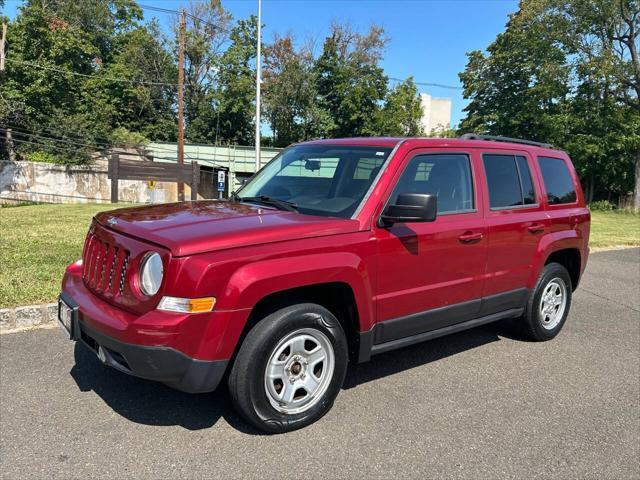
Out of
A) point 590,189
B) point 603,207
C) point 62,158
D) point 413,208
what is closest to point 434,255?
point 413,208

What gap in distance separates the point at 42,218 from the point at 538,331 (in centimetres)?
1193

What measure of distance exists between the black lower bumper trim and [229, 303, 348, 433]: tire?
18 centimetres

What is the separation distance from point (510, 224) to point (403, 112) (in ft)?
134

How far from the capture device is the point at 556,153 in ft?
17.4

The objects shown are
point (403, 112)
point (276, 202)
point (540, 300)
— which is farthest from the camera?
point (403, 112)

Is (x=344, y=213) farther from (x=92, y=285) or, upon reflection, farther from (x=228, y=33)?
(x=228, y=33)

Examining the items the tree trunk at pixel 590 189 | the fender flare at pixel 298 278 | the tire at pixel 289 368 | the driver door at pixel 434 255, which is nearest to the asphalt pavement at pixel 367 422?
the tire at pixel 289 368

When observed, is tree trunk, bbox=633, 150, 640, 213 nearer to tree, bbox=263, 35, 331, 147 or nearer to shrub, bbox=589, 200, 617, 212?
shrub, bbox=589, 200, 617, 212

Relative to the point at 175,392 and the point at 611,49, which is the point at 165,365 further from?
the point at 611,49

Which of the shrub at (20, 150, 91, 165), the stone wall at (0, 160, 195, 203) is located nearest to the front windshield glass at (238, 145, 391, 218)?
the stone wall at (0, 160, 195, 203)

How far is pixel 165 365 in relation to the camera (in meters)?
2.75

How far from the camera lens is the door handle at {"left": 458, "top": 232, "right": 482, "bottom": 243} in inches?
154

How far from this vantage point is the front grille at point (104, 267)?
3.03 m

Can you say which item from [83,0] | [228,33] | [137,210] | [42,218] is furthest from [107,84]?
[137,210]
